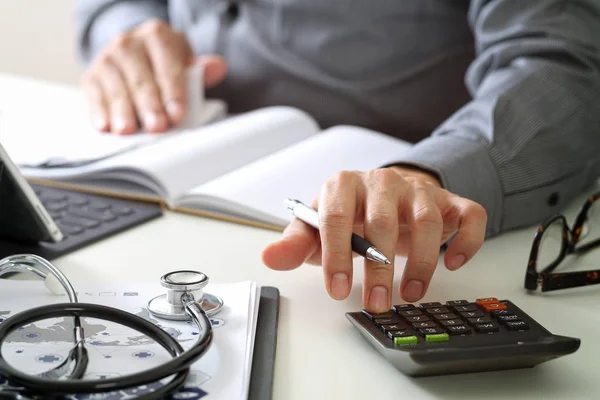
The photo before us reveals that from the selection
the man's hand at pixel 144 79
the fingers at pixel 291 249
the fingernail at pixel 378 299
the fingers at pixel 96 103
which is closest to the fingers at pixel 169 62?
the man's hand at pixel 144 79

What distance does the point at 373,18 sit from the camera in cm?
127

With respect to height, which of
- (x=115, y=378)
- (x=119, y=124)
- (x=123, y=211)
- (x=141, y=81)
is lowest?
(x=115, y=378)

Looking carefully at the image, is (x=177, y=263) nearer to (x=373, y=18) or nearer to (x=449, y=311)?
(x=449, y=311)

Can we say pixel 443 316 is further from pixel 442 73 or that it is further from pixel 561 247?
→ pixel 442 73

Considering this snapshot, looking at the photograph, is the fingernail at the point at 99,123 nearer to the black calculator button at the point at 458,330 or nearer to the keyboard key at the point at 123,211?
the keyboard key at the point at 123,211

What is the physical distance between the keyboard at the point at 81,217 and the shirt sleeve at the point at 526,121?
1.07ft

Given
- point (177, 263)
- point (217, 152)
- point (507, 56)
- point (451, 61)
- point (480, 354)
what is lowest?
point (480, 354)

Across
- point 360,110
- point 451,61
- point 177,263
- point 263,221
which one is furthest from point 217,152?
point 451,61

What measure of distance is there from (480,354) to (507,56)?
2.09ft

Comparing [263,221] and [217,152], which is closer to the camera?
[263,221]

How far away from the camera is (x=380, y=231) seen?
624mm

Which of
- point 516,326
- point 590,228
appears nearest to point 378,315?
point 516,326

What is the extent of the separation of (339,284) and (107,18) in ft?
3.80

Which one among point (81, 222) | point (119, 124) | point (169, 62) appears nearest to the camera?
point (81, 222)
